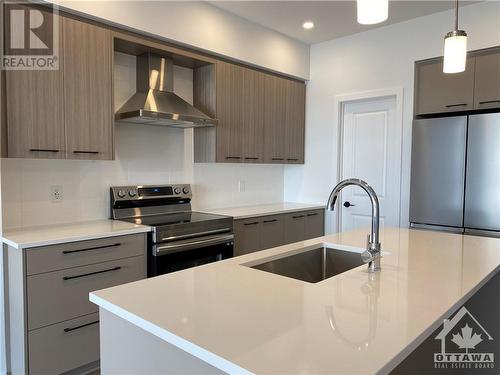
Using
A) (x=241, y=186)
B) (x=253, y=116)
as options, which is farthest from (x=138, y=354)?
(x=241, y=186)

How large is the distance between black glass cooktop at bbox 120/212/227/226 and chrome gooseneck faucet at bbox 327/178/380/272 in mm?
1588

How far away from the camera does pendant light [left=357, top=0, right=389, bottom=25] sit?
1293mm

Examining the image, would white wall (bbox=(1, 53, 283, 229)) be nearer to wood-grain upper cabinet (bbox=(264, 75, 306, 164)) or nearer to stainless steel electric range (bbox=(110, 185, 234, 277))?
stainless steel electric range (bbox=(110, 185, 234, 277))

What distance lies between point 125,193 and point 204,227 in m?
0.72

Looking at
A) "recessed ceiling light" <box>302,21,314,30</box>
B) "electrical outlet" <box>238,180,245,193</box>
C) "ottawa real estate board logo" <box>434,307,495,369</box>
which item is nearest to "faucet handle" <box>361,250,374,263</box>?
"ottawa real estate board logo" <box>434,307,495,369</box>

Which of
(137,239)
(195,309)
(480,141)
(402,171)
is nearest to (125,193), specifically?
(137,239)

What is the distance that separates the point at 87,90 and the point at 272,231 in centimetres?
205

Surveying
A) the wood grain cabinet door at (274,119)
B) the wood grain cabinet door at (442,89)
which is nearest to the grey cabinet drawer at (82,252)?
the wood grain cabinet door at (274,119)

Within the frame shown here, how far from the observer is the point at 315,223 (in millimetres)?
4199

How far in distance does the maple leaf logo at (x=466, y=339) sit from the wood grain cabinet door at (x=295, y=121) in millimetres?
2635

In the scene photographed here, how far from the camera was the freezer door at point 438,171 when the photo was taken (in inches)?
123

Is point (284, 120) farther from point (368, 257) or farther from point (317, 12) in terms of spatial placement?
point (368, 257)

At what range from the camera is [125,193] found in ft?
10.2

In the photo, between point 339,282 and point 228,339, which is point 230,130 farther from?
point 228,339
